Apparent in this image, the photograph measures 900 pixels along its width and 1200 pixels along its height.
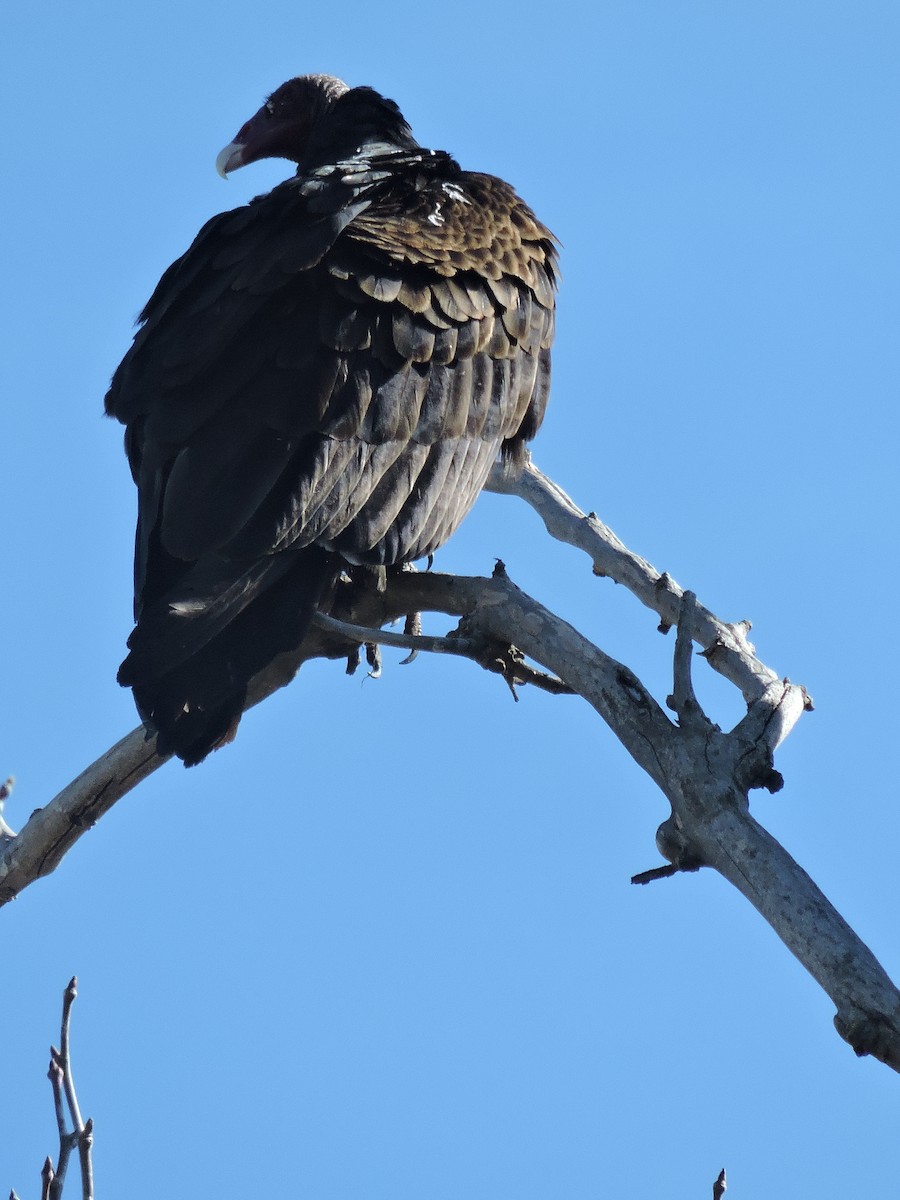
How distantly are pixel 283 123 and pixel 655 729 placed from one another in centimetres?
379

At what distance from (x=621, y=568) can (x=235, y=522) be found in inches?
46.0

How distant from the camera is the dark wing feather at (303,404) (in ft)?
10.9

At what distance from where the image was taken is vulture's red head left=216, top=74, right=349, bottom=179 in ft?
19.4

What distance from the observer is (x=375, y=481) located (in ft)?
12.0

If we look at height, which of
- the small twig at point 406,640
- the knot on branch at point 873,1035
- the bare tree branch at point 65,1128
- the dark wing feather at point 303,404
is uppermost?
the dark wing feather at point 303,404

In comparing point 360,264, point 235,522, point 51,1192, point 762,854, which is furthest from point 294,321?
point 51,1192

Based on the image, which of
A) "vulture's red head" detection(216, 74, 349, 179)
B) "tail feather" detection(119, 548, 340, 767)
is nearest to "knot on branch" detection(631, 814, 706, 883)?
"tail feather" detection(119, 548, 340, 767)

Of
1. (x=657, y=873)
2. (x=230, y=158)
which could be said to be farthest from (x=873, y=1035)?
(x=230, y=158)

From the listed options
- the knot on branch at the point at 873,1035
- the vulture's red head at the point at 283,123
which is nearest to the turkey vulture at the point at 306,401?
the knot on branch at the point at 873,1035

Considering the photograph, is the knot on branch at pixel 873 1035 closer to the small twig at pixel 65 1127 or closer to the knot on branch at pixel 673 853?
the knot on branch at pixel 673 853

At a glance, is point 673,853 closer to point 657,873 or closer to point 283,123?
point 657,873

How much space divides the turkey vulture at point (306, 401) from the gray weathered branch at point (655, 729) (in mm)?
163

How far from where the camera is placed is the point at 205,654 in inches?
128

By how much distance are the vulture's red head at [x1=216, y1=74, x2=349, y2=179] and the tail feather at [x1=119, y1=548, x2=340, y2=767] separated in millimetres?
3050
